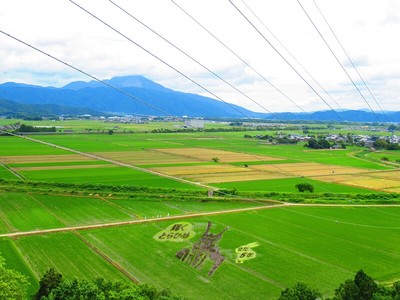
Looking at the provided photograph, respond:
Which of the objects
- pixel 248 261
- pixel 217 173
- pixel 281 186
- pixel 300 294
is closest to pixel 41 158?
pixel 217 173

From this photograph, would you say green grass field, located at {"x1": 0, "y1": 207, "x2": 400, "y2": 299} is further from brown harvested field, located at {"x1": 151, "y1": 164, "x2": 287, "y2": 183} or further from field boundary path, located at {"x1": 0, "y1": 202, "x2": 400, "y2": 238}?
brown harvested field, located at {"x1": 151, "y1": 164, "x2": 287, "y2": 183}

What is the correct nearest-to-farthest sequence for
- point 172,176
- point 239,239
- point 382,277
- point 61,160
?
point 382,277 → point 239,239 → point 172,176 → point 61,160

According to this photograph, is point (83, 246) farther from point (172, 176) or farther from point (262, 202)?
point (172, 176)

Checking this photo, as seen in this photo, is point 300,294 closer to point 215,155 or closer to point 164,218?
point 164,218

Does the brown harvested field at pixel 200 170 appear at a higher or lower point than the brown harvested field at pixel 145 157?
lower

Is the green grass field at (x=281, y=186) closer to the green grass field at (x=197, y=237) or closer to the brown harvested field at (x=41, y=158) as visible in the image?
the green grass field at (x=197, y=237)

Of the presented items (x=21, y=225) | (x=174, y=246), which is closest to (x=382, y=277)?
(x=174, y=246)

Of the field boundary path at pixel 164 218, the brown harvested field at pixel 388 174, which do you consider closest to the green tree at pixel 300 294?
the field boundary path at pixel 164 218
